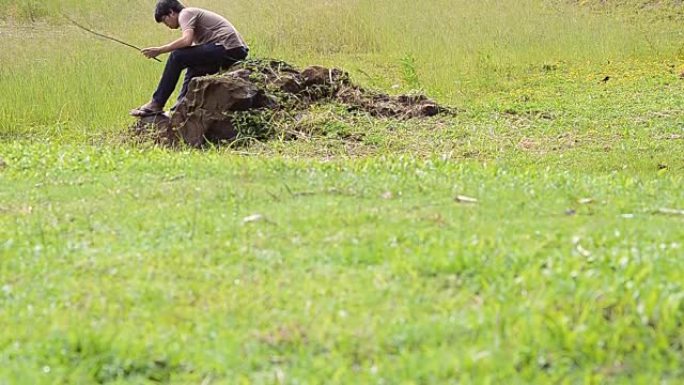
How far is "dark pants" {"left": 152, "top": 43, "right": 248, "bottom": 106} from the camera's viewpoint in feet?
29.5

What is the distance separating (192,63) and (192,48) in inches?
6.0

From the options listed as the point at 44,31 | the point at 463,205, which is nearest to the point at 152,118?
the point at 463,205

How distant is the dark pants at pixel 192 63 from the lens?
8.99m

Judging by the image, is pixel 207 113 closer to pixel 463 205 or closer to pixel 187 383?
pixel 463 205

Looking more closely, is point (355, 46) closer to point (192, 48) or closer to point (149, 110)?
point (192, 48)

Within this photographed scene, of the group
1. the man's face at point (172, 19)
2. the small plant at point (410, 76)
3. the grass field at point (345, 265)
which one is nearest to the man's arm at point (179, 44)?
the man's face at point (172, 19)

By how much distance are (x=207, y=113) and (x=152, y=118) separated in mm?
986

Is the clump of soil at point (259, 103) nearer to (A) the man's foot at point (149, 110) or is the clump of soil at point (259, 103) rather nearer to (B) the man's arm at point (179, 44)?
(A) the man's foot at point (149, 110)

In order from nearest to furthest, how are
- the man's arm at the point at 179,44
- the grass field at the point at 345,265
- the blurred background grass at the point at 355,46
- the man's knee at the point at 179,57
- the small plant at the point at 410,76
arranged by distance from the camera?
the grass field at the point at 345,265 → the man's arm at the point at 179,44 → the man's knee at the point at 179,57 → the blurred background grass at the point at 355,46 → the small plant at the point at 410,76

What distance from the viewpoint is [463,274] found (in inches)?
131

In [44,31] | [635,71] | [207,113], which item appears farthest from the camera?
[44,31]

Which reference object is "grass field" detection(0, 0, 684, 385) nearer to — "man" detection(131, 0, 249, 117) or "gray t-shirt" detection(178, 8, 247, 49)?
"man" detection(131, 0, 249, 117)

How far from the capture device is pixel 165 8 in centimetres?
891

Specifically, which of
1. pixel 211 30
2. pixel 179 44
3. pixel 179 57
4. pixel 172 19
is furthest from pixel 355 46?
pixel 179 44
